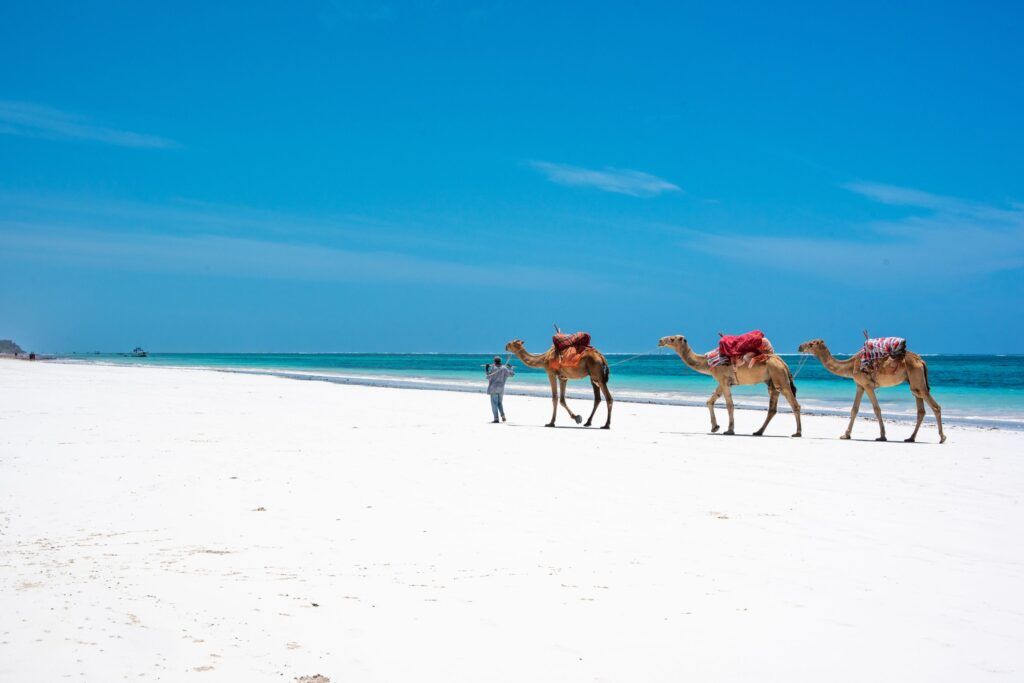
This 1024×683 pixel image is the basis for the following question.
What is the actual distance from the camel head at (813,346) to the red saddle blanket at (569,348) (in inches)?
171

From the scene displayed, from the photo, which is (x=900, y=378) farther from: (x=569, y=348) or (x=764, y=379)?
(x=569, y=348)

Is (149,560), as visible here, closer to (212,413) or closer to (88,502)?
(88,502)

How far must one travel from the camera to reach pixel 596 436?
15578 mm

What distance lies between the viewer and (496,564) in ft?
20.7

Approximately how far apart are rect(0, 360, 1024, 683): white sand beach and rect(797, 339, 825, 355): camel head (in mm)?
4565

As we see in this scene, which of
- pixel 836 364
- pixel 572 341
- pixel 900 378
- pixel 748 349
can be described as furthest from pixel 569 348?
pixel 900 378

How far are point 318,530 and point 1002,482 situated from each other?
8635mm

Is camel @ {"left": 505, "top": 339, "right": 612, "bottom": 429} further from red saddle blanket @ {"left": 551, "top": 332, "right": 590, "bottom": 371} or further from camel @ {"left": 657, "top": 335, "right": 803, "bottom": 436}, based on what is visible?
camel @ {"left": 657, "top": 335, "right": 803, "bottom": 436}

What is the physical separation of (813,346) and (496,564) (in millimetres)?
12659

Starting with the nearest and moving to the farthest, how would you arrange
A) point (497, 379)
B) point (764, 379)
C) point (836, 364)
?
point (764, 379) → point (836, 364) → point (497, 379)

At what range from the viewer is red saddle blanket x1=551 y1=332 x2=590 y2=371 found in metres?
17.3

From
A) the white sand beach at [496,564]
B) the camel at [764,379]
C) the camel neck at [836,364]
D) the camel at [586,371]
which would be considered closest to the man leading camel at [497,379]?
the camel at [586,371]

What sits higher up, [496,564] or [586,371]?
[586,371]

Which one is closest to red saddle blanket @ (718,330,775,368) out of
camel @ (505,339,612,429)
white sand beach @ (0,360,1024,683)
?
camel @ (505,339,612,429)
